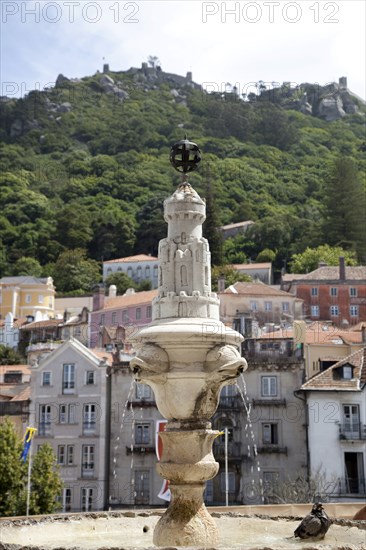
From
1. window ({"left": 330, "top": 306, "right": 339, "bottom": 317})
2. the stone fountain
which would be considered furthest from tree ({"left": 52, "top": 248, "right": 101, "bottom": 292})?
the stone fountain

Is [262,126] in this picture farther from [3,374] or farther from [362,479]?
[362,479]

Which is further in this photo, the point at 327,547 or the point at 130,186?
the point at 130,186

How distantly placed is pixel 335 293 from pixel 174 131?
352 feet

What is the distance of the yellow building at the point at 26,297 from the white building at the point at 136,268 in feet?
39.0

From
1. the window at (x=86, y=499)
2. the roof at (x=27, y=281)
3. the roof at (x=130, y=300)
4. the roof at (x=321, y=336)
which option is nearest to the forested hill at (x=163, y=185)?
the roof at (x=27, y=281)

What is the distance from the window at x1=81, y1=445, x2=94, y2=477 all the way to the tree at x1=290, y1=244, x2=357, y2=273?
215 feet

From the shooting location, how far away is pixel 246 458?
43.0 metres

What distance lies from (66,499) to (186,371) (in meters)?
34.6

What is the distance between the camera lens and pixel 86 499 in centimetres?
4356

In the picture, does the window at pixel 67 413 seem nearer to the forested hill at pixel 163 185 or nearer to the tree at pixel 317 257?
the tree at pixel 317 257

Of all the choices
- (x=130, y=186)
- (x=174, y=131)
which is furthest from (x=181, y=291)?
(x=174, y=131)

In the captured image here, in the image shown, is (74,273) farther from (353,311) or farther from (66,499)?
(66,499)

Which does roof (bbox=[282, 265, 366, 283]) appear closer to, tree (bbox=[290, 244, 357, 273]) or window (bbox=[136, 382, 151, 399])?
tree (bbox=[290, 244, 357, 273])

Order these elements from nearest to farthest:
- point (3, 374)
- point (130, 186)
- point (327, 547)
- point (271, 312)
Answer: point (327, 547) → point (3, 374) → point (271, 312) → point (130, 186)
